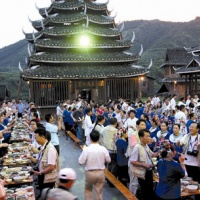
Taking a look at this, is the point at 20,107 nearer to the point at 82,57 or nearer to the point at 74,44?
the point at 82,57

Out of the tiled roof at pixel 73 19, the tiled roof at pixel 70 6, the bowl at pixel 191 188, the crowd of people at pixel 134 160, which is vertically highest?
the tiled roof at pixel 70 6

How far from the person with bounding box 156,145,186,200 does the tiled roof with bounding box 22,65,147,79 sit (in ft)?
61.7

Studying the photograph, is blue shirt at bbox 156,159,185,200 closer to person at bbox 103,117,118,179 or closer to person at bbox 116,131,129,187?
person at bbox 116,131,129,187

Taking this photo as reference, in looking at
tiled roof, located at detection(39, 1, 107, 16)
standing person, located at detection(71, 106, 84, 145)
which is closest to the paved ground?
standing person, located at detection(71, 106, 84, 145)

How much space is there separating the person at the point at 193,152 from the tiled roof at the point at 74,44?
19.8 m

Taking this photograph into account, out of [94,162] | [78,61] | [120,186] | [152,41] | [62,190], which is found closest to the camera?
[62,190]

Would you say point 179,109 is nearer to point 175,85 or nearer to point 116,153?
point 116,153

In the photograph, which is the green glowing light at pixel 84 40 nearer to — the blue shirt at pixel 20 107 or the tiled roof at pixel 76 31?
the tiled roof at pixel 76 31

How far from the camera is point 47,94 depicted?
79.2ft

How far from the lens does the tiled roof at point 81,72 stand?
76.3 feet

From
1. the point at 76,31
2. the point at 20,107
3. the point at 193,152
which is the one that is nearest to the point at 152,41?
the point at 76,31

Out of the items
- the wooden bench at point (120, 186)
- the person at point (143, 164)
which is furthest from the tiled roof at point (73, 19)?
the person at point (143, 164)

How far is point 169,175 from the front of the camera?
531 cm

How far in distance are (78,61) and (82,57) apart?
2.31 feet
